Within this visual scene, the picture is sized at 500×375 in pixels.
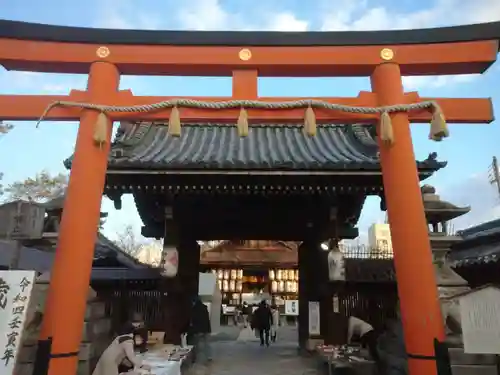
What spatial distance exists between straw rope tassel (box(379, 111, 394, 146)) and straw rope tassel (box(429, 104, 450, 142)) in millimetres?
449

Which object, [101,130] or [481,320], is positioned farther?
[101,130]

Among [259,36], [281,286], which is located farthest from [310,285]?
[281,286]

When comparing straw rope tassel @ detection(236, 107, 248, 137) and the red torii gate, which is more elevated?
the red torii gate

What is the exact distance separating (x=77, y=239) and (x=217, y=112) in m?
2.12

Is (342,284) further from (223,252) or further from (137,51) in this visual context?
(223,252)

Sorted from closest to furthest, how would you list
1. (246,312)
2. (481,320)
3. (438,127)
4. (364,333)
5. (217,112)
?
(481,320) < (438,127) < (217,112) < (364,333) < (246,312)

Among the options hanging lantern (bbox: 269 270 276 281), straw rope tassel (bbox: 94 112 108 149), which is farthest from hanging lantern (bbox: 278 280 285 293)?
straw rope tassel (bbox: 94 112 108 149)

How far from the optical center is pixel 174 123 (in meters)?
4.44

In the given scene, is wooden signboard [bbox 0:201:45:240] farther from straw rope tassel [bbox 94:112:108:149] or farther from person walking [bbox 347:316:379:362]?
person walking [bbox 347:316:379:362]

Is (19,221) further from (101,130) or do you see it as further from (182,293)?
(182,293)

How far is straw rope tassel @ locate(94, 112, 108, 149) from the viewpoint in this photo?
438 centimetres

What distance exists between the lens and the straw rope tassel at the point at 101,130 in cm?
438

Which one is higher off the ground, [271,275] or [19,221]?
[271,275]

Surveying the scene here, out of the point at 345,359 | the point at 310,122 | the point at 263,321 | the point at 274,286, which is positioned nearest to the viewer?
the point at 310,122
